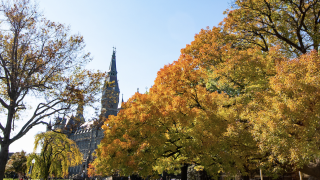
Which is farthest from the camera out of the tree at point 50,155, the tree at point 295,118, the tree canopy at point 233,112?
the tree at point 50,155

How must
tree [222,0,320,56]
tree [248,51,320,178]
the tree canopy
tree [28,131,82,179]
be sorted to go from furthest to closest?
1. tree [28,131,82,179]
2. tree [222,0,320,56]
3. the tree canopy
4. tree [248,51,320,178]

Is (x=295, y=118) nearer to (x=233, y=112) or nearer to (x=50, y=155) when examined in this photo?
(x=233, y=112)

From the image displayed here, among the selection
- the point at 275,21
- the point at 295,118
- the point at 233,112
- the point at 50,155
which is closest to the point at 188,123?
the point at 233,112

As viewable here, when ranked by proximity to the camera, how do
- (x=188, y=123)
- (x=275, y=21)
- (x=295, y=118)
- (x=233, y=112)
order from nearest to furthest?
(x=295, y=118), (x=188, y=123), (x=233, y=112), (x=275, y=21)

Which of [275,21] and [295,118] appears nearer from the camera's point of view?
[295,118]

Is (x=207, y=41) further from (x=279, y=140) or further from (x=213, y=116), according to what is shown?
(x=279, y=140)

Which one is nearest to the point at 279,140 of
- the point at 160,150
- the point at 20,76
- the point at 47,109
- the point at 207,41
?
the point at 160,150

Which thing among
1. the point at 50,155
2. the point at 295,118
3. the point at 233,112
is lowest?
the point at 50,155

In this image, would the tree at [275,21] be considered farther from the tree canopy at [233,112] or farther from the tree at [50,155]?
the tree at [50,155]

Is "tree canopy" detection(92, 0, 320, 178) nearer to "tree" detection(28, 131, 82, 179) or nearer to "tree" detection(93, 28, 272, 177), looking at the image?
"tree" detection(93, 28, 272, 177)

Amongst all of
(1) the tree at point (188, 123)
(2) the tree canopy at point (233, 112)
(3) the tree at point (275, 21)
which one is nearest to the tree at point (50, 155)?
(2) the tree canopy at point (233, 112)

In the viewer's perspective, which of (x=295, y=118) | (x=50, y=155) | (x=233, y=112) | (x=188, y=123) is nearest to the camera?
(x=295, y=118)

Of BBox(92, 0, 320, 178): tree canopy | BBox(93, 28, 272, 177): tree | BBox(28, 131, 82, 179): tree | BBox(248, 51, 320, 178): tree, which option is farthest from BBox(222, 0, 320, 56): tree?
BBox(28, 131, 82, 179): tree

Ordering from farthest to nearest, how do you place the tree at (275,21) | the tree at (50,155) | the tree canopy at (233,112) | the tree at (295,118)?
the tree at (50,155), the tree at (275,21), the tree canopy at (233,112), the tree at (295,118)
